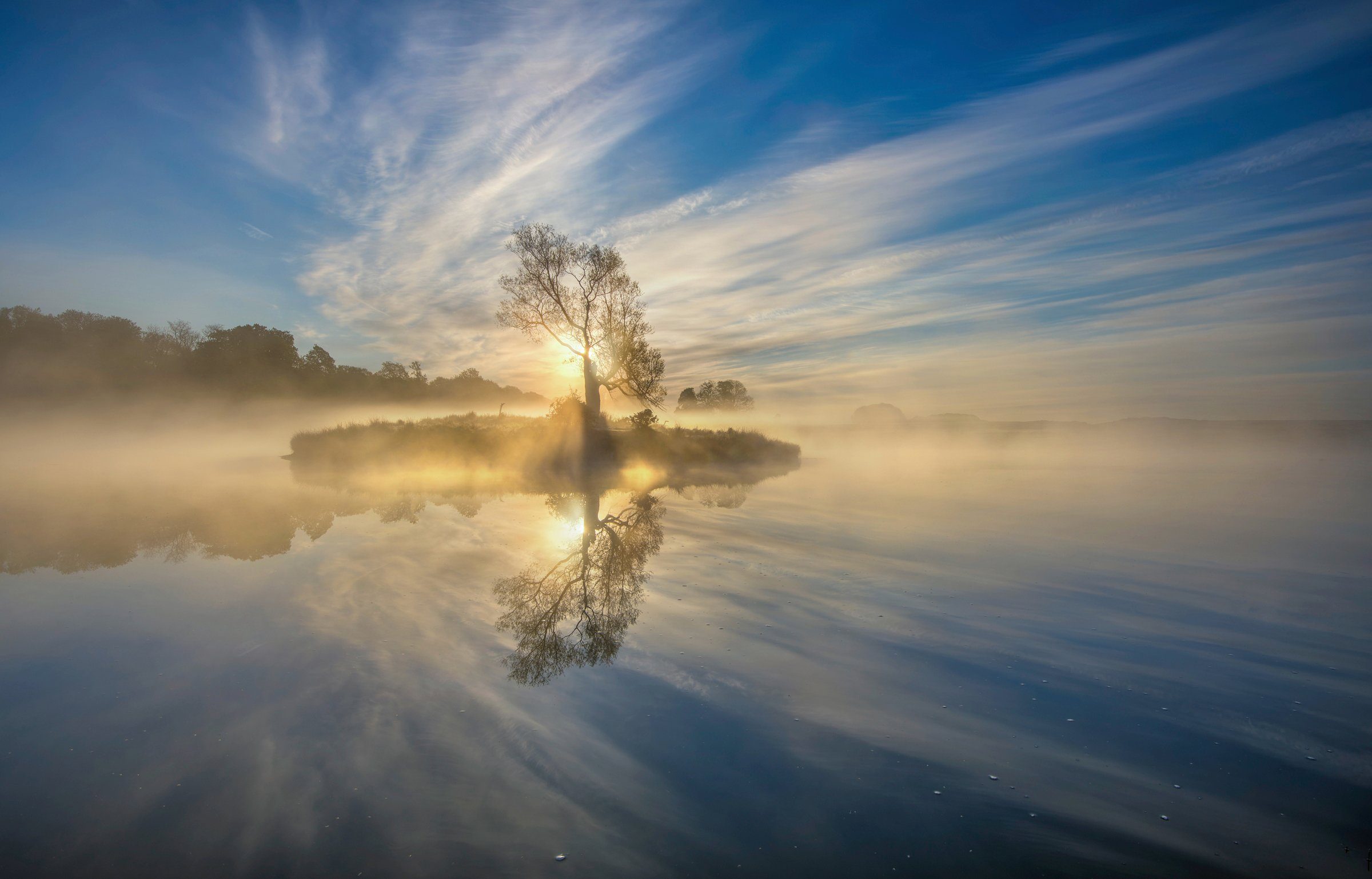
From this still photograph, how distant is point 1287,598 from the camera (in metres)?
9.20

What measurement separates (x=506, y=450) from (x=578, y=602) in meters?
22.6

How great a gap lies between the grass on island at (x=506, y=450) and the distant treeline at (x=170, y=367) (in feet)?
149

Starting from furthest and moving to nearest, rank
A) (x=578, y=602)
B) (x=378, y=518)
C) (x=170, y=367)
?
1. (x=170, y=367)
2. (x=378, y=518)
3. (x=578, y=602)

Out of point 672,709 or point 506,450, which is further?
point 506,450

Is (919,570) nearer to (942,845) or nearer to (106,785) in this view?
(942,845)

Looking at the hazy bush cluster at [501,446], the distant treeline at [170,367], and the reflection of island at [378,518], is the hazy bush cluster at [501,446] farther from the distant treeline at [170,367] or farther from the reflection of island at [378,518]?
the distant treeline at [170,367]

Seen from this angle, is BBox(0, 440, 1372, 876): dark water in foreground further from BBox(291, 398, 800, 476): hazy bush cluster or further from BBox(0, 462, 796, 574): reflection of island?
BBox(291, 398, 800, 476): hazy bush cluster

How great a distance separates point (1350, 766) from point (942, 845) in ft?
13.0

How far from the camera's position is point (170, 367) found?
208 ft

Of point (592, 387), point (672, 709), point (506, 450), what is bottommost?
point (672, 709)

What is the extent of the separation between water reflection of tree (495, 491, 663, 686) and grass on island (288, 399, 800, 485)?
13.7 meters

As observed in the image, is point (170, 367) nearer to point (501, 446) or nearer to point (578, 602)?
point (501, 446)

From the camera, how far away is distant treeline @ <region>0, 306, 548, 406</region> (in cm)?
5481

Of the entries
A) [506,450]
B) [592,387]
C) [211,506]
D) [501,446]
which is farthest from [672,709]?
[592,387]
